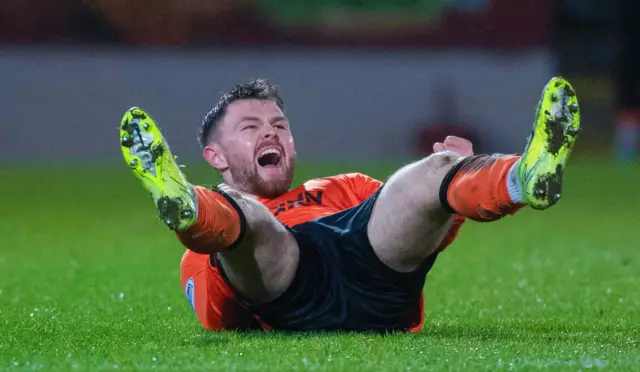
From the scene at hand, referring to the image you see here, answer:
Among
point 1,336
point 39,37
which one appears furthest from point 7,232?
point 39,37

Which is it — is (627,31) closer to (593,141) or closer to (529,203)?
(593,141)

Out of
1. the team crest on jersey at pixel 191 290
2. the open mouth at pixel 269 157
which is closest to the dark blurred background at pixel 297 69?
the open mouth at pixel 269 157

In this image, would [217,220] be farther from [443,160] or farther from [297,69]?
[297,69]

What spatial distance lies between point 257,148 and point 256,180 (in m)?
0.13

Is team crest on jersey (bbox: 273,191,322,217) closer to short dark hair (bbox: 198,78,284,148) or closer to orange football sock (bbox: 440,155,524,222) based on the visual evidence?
short dark hair (bbox: 198,78,284,148)

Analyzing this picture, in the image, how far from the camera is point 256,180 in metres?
4.75

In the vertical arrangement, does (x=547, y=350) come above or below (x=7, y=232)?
above

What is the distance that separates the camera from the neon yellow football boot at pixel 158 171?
3727 millimetres

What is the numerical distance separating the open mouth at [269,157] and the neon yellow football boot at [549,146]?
1.32 m

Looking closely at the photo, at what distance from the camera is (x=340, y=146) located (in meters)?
19.7

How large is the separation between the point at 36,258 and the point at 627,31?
51.0 ft

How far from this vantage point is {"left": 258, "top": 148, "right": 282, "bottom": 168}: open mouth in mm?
4743

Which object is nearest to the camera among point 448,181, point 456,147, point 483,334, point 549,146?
point 549,146

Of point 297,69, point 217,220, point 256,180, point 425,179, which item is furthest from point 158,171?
point 297,69
